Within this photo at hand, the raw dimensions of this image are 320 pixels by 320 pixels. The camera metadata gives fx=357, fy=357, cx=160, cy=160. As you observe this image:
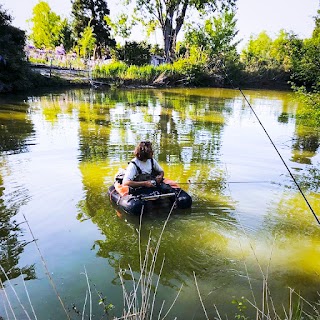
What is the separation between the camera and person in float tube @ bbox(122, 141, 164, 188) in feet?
18.0

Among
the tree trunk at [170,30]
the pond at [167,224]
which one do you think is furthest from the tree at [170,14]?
the pond at [167,224]

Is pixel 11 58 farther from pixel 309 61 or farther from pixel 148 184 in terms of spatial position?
pixel 148 184

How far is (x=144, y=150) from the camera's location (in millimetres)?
5484

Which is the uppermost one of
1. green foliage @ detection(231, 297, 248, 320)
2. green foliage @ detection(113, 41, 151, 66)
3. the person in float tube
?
green foliage @ detection(113, 41, 151, 66)

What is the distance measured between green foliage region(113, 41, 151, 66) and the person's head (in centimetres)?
2537

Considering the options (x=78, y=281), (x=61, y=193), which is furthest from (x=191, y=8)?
(x=78, y=281)

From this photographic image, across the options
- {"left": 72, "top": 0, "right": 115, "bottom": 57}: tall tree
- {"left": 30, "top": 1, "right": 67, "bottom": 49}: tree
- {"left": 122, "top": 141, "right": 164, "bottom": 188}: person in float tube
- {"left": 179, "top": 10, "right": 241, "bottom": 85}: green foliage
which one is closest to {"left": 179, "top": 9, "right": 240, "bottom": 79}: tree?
{"left": 179, "top": 10, "right": 241, "bottom": 85}: green foliage

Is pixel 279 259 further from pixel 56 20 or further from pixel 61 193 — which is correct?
pixel 56 20

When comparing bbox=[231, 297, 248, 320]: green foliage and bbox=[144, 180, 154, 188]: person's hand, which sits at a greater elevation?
bbox=[144, 180, 154, 188]: person's hand

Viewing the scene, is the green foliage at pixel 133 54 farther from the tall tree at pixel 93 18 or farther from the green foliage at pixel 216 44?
the tall tree at pixel 93 18

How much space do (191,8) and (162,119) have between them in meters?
23.7

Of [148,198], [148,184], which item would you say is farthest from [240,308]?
[148,184]

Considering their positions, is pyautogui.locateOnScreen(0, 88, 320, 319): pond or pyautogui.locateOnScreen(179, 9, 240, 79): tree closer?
pyautogui.locateOnScreen(0, 88, 320, 319): pond

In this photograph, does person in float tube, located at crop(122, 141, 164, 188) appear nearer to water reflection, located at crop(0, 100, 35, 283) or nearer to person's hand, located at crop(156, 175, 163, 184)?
person's hand, located at crop(156, 175, 163, 184)
